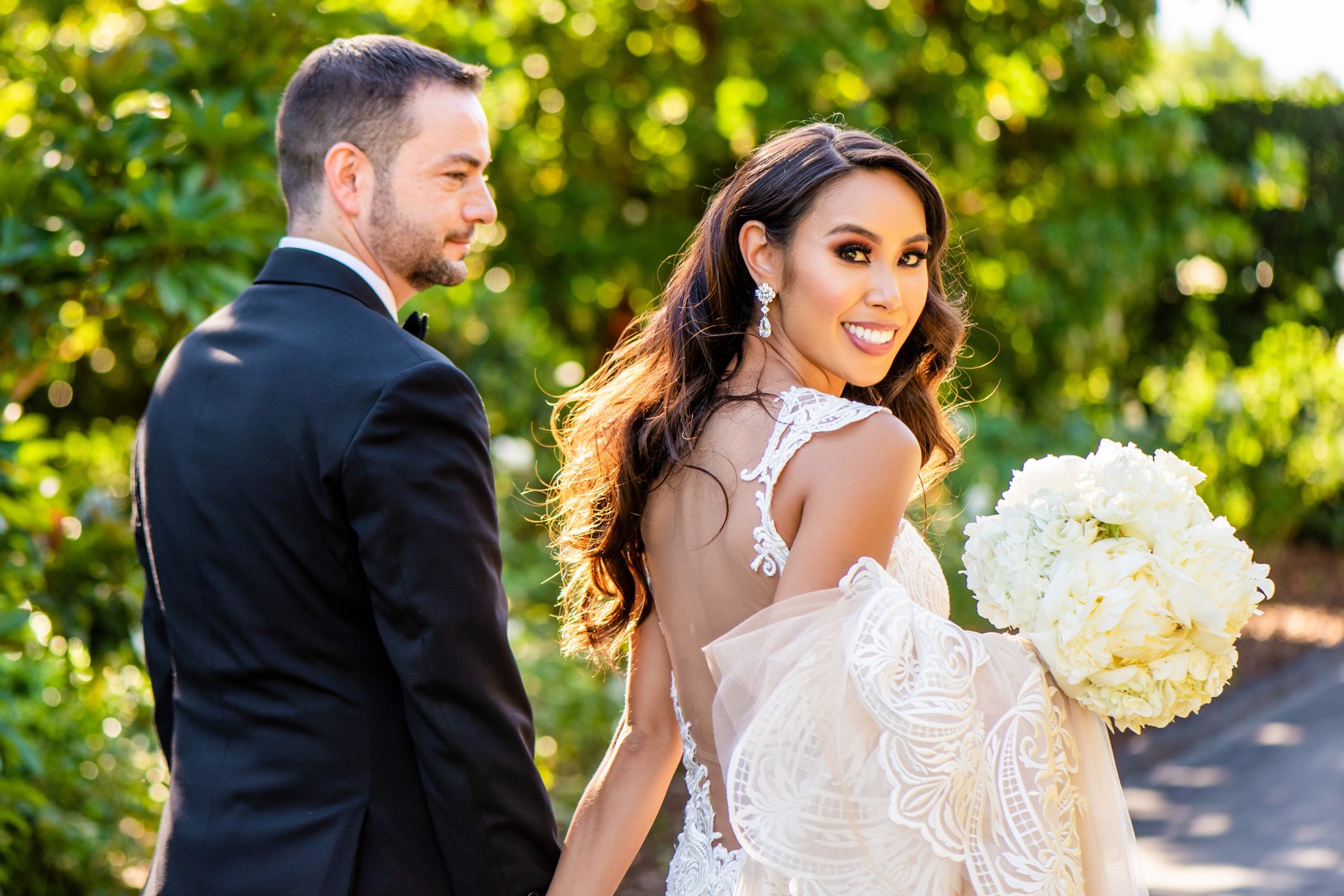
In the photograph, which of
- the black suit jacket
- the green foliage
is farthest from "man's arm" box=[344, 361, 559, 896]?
the green foliage

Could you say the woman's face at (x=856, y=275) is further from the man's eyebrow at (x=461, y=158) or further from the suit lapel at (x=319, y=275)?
the suit lapel at (x=319, y=275)

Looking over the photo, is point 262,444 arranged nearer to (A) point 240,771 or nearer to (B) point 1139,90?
(A) point 240,771

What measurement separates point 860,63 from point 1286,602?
8046 millimetres

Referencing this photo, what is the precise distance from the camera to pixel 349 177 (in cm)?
212

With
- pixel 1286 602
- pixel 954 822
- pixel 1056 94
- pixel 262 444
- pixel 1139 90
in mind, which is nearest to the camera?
pixel 954 822

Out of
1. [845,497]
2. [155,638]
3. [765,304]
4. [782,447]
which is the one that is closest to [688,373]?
[765,304]

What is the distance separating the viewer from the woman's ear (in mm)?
2160

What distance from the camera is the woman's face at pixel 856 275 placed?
6.79 ft

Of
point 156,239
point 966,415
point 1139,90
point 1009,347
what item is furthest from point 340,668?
point 1139,90

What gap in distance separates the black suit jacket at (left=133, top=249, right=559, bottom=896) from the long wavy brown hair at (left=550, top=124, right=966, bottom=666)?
1.23ft

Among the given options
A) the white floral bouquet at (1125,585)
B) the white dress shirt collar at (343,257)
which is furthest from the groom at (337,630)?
the white floral bouquet at (1125,585)

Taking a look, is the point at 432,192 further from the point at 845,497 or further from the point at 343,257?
the point at 845,497

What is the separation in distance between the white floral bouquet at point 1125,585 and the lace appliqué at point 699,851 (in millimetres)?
582

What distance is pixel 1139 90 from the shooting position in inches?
351
